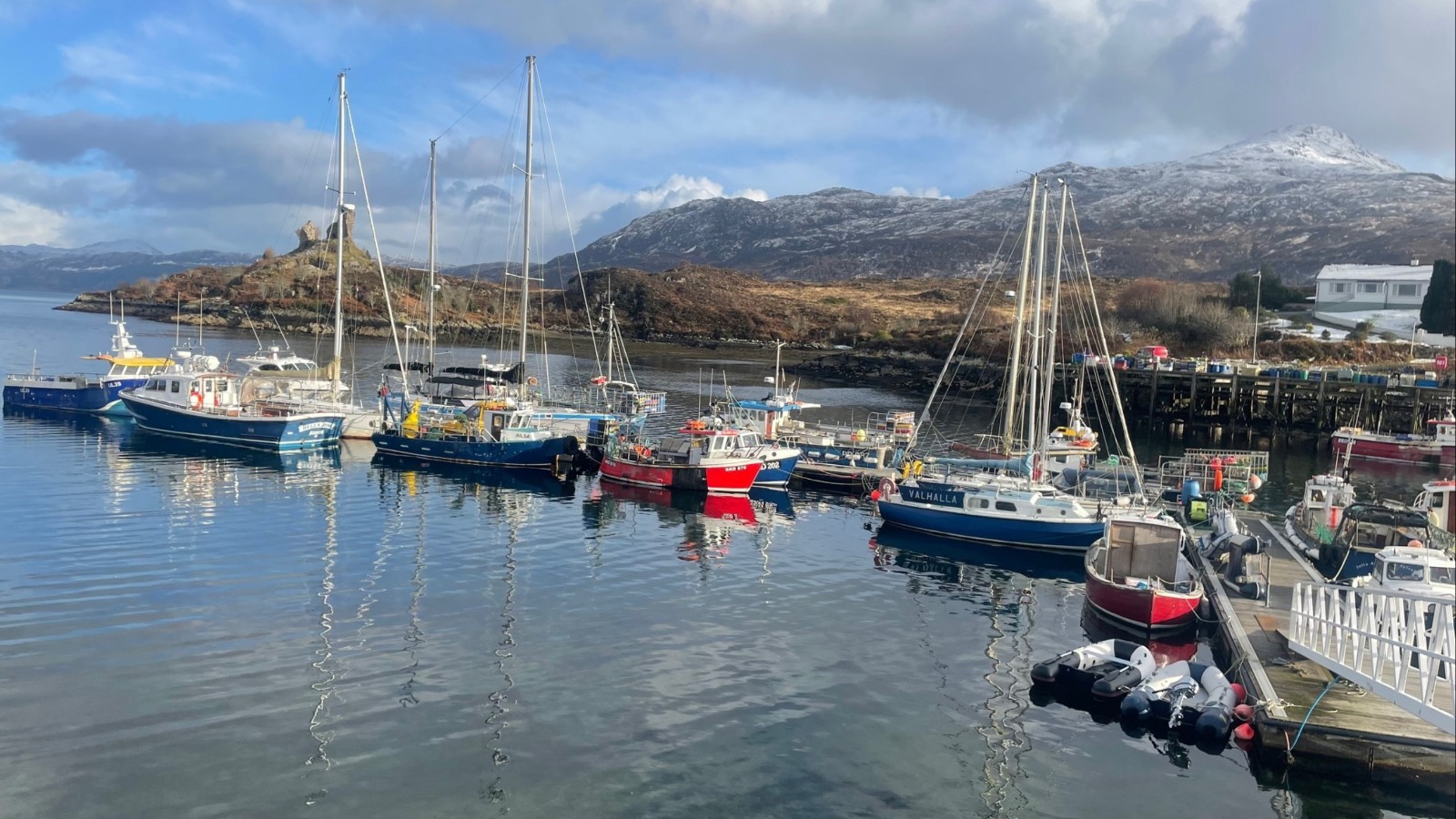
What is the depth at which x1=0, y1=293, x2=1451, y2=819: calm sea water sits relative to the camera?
15.4 metres

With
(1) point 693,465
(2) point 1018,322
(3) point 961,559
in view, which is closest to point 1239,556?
(3) point 961,559

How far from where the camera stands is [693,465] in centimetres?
4219

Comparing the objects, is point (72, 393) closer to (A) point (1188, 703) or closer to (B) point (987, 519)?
(B) point (987, 519)

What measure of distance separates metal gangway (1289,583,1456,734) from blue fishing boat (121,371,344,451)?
141 ft

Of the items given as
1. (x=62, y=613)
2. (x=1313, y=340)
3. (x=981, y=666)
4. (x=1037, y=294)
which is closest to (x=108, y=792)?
(x=62, y=613)

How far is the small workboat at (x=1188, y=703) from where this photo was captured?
18109 millimetres

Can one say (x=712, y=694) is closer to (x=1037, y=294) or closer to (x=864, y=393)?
(x=1037, y=294)

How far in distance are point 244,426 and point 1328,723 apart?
45726 mm

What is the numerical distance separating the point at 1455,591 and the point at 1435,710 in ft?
27.8

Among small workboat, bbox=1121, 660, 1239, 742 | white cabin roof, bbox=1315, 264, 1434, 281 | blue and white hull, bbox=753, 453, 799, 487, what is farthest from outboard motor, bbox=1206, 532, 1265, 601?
white cabin roof, bbox=1315, 264, 1434, 281

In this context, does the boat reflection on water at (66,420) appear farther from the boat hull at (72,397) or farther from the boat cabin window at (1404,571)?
the boat cabin window at (1404,571)

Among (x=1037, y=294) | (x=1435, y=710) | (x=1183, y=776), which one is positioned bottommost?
(x=1183, y=776)

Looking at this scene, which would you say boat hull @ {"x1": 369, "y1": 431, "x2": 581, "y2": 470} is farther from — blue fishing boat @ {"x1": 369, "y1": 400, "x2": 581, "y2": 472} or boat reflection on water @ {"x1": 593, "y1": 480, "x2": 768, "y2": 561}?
boat reflection on water @ {"x1": 593, "y1": 480, "x2": 768, "y2": 561}

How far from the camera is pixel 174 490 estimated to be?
37281 mm
